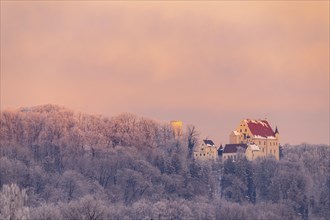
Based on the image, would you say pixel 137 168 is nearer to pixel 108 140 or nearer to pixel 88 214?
pixel 108 140

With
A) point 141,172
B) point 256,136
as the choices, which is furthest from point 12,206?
point 256,136

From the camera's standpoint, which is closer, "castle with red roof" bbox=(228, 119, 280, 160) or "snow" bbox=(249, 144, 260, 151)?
"snow" bbox=(249, 144, 260, 151)

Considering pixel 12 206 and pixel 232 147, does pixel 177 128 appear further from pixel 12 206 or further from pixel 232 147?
pixel 12 206

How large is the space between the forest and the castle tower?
0.77 m

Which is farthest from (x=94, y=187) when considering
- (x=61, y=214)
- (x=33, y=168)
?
(x=61, y=214)

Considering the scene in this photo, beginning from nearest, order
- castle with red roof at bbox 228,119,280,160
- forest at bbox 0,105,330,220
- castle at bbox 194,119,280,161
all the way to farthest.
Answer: forest at bbox 0,105,330,220 → castle at bbox 194,119,280,161 → castle with red roof at bbox 228,119,280,160

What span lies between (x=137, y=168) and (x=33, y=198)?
19.9 metres

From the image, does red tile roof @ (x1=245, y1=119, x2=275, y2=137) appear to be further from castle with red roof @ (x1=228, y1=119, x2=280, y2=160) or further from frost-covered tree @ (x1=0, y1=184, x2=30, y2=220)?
frost-covered tree @ (x1=0, y1=184, x2=30, y2=220)

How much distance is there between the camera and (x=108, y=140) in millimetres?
102812

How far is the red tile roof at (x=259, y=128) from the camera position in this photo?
116m

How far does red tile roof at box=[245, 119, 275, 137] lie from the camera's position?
115625mm

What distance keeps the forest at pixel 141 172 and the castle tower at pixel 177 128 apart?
2.52 ft

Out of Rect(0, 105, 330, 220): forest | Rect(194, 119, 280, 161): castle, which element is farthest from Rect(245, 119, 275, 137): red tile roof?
Rect(0, 105, 330, 220): forest

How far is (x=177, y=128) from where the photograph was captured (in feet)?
371
